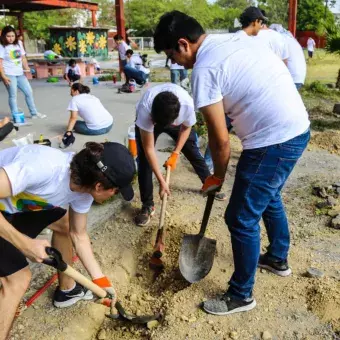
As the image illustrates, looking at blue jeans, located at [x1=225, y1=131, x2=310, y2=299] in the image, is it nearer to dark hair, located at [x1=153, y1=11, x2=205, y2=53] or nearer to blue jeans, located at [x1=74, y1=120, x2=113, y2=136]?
dark hair, located at [x1=153, y1=11, x2=205, y2=53]

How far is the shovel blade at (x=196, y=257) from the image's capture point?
2904mm

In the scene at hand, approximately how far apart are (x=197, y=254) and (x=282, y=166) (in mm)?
1046

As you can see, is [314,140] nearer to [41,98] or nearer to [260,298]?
[260,298]

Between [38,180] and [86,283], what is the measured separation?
597 mm

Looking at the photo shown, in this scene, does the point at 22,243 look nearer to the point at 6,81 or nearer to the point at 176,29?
the point at 176,29

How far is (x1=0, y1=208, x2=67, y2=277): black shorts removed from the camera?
2098mm

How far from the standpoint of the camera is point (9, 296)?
212 cm

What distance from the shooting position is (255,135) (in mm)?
2279

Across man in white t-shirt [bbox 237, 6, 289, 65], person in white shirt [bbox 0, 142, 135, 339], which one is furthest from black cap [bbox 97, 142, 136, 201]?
man in white t-shirt [bbox 237, 6, 289, 65]

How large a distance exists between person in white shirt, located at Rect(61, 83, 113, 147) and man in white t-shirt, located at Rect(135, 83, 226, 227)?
2.55 metres

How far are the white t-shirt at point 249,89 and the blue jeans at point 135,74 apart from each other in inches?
363

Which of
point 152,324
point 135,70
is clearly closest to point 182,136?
point 152,324

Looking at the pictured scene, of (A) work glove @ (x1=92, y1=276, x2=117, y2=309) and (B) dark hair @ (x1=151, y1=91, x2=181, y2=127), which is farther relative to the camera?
(B) dark hair @ (x1=151, y1=91, x2=181, y2=127)

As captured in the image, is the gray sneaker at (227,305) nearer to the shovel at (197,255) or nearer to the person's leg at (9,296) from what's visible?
the shovel at (197,255)
